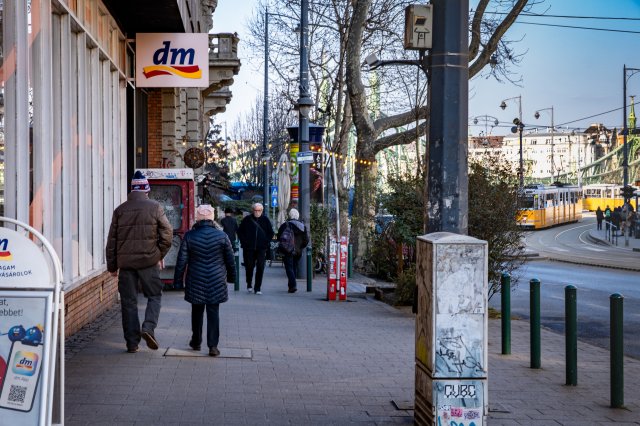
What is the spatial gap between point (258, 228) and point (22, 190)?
954 cm

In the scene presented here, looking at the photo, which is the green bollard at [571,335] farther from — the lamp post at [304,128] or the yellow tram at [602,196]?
the yellow tram at [602,196]

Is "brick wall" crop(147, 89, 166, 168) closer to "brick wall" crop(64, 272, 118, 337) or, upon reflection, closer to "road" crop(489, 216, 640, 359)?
"brick wall" crop(64, 272, 118, 337)

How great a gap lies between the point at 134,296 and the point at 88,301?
310 cm

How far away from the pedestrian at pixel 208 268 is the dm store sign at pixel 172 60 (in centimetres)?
707

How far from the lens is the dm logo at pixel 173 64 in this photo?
16719 mm

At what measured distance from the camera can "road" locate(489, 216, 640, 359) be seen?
1445 centimetres

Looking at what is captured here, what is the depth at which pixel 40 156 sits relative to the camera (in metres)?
9.88

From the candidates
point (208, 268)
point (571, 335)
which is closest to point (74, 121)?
point (208, 268)

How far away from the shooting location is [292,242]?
19547mm

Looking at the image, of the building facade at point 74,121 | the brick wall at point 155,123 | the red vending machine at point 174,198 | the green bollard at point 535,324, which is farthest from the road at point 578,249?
the green bollard at point 535,324

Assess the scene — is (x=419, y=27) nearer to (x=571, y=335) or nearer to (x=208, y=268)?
(x=571, y=335)

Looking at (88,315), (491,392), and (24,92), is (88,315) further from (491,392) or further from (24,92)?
(491,392)

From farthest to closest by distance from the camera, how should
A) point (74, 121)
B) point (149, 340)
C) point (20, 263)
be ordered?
point (74, 121) < point (149, 340) < point (20, 263)

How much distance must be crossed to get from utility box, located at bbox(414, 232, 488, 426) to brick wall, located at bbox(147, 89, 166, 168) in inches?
677
